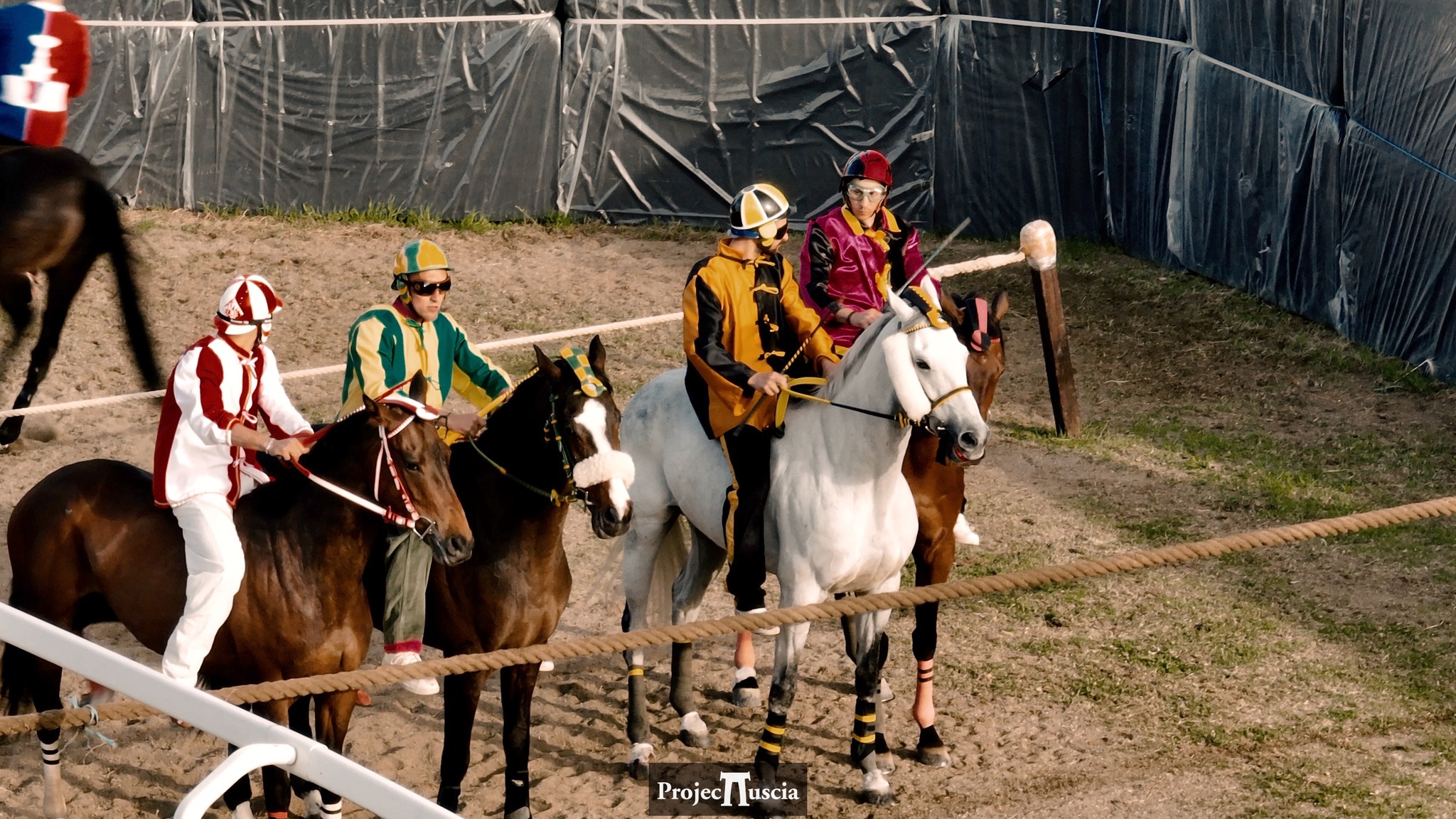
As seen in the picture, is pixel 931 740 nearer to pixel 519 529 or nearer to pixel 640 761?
pixel 640 761

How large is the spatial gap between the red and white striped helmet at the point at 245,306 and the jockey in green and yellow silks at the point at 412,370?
415mm

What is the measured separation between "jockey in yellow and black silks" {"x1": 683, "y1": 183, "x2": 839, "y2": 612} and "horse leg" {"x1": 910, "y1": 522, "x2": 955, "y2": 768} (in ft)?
2.52

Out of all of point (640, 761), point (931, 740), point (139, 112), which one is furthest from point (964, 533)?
point (139, 112)

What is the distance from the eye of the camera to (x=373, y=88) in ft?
49.9

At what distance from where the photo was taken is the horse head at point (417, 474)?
17.2ft

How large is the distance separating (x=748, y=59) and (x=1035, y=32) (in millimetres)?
2781

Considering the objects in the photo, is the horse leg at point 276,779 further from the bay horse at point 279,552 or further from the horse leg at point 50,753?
the horse leg at point 50,753

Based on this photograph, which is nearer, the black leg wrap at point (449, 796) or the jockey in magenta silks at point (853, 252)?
the black leg wrap at point (449, 796)

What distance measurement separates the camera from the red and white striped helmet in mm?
5332

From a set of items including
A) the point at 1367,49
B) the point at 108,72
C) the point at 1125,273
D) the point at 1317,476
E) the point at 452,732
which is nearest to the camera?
the point at 452,732

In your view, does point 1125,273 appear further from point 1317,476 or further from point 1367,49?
point 1317,476

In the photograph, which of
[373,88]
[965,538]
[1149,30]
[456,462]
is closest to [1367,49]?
[1149,30]

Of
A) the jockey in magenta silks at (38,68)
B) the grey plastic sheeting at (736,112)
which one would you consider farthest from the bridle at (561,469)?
the grey plastic sheeting at (736,112)

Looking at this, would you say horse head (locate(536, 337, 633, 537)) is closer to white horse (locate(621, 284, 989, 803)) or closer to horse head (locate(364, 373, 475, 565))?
horse head (locate(364, 373, 475, 565))
